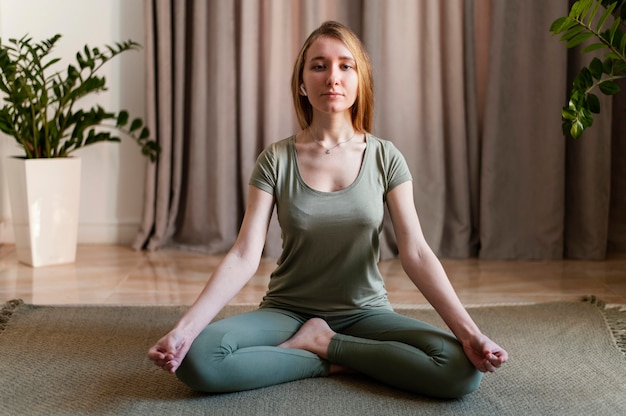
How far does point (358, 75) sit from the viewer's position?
1.84 metres

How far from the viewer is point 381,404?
5.44 feet

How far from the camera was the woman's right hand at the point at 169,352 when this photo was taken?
1550 millimetres

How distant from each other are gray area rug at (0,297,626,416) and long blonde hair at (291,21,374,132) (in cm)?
57

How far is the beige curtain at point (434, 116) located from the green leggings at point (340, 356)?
1.41 metres

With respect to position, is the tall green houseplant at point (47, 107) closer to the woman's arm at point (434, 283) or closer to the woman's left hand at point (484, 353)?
the woman's arm at point (434, 283)

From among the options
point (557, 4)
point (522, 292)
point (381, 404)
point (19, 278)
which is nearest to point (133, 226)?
point (19, 278)

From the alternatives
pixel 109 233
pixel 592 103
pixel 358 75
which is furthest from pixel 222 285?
pixel 109 233

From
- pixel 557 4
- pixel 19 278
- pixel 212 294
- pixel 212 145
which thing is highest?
pixel 557 4

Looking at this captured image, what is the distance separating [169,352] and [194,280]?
1.28 m

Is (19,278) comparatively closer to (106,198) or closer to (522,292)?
(106,198)

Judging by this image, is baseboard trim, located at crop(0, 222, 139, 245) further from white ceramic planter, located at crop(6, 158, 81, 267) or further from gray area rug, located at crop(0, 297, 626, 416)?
gray area rug, located at crop(0, 297, 626, 416)

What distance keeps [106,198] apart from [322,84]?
6.12 ft

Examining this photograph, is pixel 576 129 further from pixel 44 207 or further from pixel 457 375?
pixel 44 207

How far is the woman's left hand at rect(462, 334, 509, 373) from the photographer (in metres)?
1.59
